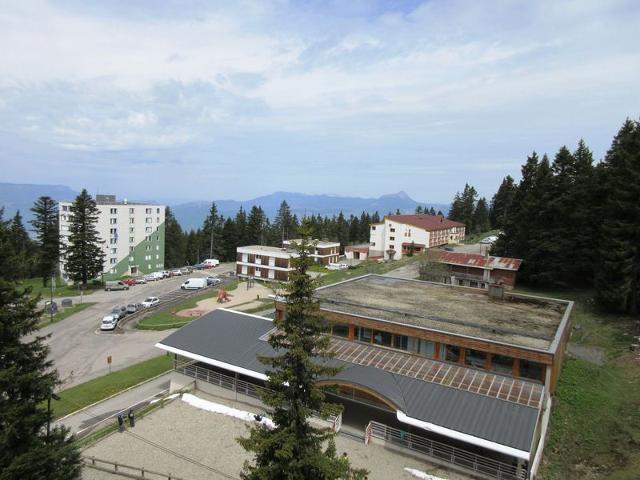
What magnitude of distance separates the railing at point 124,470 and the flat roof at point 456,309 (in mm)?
12813

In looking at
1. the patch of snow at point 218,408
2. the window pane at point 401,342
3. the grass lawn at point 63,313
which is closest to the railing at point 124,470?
the patch of snow at point 218,408

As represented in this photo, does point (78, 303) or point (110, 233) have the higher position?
point (110, 233)

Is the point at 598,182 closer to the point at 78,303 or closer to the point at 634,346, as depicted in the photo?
the point at 634,346

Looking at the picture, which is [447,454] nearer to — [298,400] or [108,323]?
[298,400]

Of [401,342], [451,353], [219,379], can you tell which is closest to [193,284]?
[219,379]

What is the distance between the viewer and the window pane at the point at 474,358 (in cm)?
2169

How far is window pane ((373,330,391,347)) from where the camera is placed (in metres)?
24.5

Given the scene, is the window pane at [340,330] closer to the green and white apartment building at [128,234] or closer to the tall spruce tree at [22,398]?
the tall spruce tree at [22,398]

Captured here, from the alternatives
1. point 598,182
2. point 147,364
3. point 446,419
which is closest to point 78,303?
point 147,364

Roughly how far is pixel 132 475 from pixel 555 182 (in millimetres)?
46464

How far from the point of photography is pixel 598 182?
4056 cm

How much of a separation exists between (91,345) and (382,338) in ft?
97.0

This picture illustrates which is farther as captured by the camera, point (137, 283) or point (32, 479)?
point (137, 283)

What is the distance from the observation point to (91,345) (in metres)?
39.0
